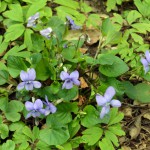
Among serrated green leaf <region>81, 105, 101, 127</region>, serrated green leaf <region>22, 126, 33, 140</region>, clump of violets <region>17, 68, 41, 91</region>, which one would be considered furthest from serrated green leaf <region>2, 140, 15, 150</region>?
serrated green leaf <region>81, 105, 101, 127</region>

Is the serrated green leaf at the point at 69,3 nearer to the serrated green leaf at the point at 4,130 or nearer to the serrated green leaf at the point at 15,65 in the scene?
the serrated green leaf at the point at 15,65

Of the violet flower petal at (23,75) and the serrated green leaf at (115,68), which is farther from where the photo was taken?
the serrated green leaf at (115,68)

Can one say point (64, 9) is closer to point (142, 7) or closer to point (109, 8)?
point (109, 8)

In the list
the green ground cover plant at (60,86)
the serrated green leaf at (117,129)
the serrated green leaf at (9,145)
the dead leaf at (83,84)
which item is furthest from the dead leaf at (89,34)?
the serrated green leaf at (9,145)

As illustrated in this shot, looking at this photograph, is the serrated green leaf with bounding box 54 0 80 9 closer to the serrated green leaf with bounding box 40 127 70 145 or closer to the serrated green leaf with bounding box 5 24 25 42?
the serrated green leaf with bounding box 5 24 25 42

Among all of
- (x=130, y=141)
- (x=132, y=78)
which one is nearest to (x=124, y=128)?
(x=130, y=141)

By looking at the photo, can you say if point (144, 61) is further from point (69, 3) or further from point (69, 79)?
point (69, 3)
